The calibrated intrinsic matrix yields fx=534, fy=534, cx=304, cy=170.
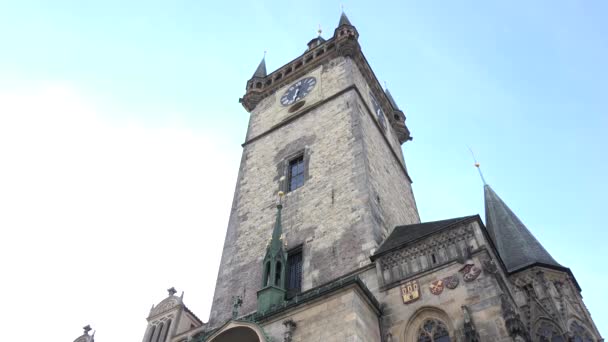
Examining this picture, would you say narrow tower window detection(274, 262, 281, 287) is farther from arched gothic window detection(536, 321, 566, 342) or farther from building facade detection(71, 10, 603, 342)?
arched gothic window detection(536, 321, 566, 342)

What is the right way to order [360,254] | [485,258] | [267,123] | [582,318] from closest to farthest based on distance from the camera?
[485,258], [582,318], [360,254], [267,123]

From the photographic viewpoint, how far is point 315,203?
14.4 meters

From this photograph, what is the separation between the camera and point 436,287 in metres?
10.2

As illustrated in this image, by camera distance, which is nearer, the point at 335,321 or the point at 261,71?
the point at 335,321

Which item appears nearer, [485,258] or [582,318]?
[485,258]

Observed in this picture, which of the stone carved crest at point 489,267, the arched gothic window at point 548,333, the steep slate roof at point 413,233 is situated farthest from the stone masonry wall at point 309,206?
the arched gothic window at point 548,333

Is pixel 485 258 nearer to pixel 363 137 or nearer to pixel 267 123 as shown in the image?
pixel 363 137

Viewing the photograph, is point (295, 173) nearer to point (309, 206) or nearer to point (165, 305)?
point (309, 206)

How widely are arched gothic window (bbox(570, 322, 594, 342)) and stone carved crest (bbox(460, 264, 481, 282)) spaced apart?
242 cm

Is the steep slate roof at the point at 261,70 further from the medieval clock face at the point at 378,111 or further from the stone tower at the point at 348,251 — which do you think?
the medieval clock face at the point at 378,111

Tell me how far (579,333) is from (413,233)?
380 cm

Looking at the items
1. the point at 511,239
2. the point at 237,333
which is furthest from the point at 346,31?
the point at 237,333

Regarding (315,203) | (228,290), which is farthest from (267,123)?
(228,290)

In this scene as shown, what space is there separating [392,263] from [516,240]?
13.7 ft
